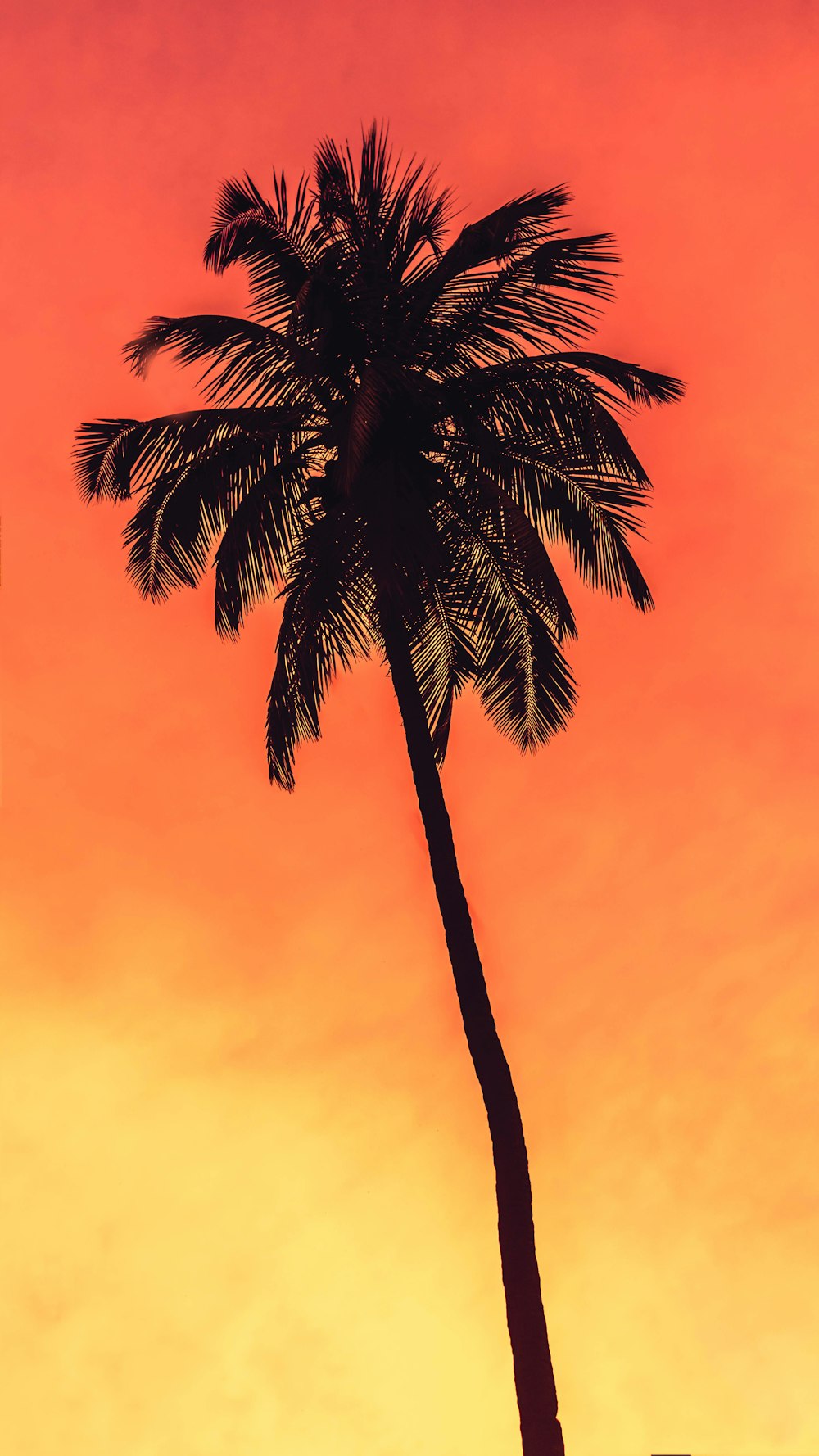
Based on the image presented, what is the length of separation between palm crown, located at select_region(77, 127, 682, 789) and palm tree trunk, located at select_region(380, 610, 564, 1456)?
3.21 feet

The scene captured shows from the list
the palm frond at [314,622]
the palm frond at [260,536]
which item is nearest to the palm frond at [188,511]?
the palm frond at [260,536]

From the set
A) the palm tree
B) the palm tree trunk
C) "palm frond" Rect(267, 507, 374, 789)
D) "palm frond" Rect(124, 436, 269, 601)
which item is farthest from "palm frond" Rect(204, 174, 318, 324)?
the palm tree trunk

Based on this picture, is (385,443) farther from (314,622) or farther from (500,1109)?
(500,1109)

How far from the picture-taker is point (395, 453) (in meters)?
10.7

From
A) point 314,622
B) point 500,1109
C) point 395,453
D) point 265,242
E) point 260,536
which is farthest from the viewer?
point 265,242

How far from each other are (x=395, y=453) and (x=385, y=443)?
140mm

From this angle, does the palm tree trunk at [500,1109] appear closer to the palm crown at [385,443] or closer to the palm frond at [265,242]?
the palm crown at [385,443]

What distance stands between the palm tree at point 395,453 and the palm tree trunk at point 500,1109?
0.12 ft

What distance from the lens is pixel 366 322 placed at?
10781mm

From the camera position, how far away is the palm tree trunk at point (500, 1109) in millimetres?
8898

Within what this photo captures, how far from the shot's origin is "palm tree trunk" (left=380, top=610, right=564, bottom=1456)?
8.90 meters

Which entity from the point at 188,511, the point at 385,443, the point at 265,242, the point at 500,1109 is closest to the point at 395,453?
the point at 385,443

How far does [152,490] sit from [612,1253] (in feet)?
35.2

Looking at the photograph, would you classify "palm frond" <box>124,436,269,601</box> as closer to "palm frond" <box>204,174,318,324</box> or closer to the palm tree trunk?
"palm frond" <box>204,174,318,324</box>
